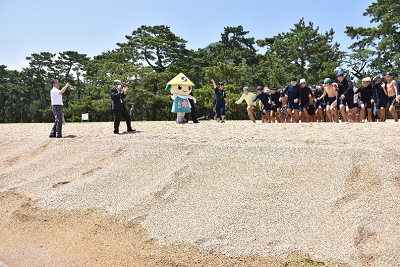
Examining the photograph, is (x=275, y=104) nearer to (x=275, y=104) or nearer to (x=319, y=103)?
(x=275, y=104)

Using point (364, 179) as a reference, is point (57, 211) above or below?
below

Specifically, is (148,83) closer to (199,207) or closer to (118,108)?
(118,108)

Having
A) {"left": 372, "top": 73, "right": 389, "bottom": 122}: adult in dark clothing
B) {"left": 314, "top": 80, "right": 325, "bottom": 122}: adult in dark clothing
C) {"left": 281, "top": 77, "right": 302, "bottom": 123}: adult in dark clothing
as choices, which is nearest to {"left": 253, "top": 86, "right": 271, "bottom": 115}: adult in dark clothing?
{"left": 281, "top": 77, "right": 302, "bottom": 123}: adult in dark clothing

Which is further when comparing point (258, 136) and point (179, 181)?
point (258, 136)

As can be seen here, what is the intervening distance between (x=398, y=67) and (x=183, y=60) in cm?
2194

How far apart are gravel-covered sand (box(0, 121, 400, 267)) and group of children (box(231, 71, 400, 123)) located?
7.78 ft

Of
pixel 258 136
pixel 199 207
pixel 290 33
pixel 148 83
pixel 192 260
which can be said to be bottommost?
pixel 192 260

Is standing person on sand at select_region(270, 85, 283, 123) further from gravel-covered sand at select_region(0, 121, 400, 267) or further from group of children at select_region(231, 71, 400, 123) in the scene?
gravel-covered sand at select_region(0, 121, 400, 267)

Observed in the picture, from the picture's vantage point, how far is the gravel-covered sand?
374 cm

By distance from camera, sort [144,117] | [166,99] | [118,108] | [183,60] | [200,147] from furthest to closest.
Answer: 1. [144,117]
2. [183,60]
3. [166,99]
4. [118,108]
5. [200,147]

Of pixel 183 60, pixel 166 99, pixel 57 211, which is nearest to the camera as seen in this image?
pixel 57 211

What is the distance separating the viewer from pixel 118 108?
9.12 metres

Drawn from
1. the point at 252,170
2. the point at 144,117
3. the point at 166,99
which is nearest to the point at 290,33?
the point at 166,99

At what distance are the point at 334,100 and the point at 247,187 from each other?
6429 mm
